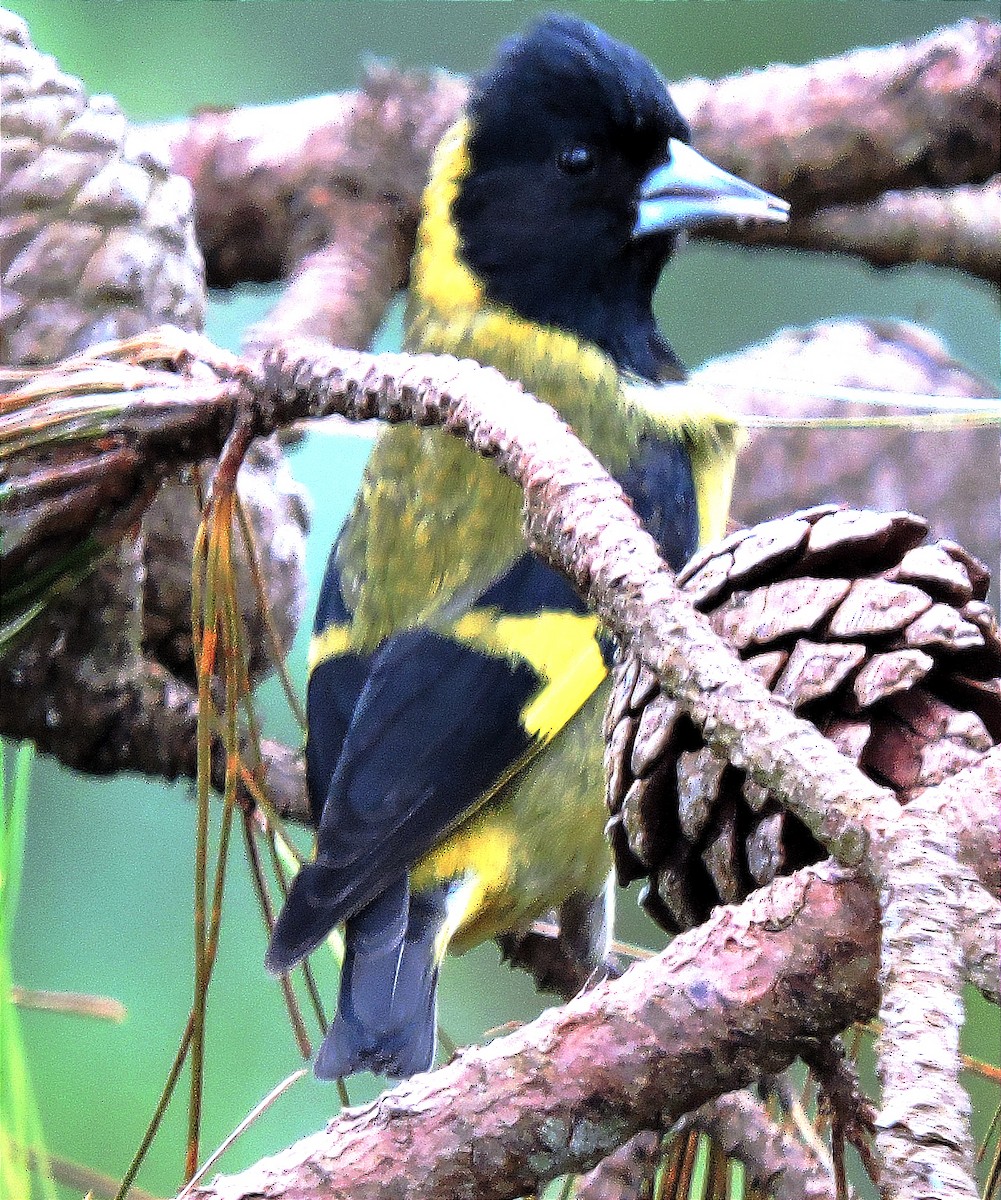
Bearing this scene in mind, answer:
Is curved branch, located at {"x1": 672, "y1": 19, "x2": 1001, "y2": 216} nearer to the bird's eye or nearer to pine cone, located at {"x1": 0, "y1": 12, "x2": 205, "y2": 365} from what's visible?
the bird's eye

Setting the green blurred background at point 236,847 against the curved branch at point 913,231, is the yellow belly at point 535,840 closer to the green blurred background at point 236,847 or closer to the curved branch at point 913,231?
the green blurred background at point 236,847

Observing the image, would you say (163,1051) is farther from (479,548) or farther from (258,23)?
(258,23)

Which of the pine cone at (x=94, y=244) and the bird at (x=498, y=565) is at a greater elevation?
the pine cone at (x=94, y=244)

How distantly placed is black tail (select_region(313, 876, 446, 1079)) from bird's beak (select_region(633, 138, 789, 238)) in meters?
0.63

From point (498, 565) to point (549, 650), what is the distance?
10 centimetres

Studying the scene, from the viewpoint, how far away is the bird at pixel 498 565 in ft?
3.39

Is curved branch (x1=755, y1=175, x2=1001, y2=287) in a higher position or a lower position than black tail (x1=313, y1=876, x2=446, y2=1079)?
higher

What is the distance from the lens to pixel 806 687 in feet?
1.79

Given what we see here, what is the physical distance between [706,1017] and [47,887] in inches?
53.0

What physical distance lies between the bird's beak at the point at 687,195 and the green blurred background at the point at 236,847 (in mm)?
252

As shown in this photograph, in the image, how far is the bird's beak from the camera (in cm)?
128

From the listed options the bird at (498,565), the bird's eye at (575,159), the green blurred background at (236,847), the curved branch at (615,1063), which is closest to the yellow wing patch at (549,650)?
the bird at (498,565)

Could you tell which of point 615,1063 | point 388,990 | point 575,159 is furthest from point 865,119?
point 615,1063

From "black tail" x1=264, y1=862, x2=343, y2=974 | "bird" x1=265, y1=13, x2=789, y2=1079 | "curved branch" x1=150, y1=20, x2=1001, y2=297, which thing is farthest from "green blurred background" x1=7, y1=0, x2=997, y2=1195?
"black tail" x1=264, y1=862, x2=343, y2=974
